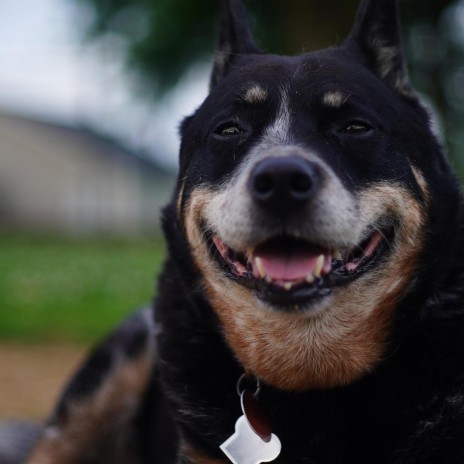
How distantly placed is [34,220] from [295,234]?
3887 cm

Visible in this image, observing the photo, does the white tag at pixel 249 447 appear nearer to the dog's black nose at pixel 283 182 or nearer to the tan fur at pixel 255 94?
the dog's black nose at pixel 283 182

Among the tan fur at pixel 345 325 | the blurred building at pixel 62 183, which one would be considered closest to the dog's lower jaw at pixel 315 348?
the tan fur at pixel 345 325

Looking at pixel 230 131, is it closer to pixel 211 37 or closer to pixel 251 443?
pixel 251 443

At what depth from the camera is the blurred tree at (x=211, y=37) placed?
46.5ft

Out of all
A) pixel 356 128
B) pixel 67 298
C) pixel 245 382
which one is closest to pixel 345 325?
pixel 245 382

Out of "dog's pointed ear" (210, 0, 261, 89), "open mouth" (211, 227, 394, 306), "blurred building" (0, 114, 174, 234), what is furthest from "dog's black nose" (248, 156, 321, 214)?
"blurred building" (0, 114, 174, 234)

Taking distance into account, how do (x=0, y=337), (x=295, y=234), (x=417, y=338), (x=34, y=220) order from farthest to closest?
1. (x=34, y=220)
2. (x=0, y=337)
3. (x=417, y=338)
4. (x=295, y=234)

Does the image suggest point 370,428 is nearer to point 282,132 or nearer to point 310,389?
point 310,389

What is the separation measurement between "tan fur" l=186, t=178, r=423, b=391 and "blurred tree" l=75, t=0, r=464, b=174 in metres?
10.3

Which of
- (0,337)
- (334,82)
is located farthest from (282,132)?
(0,337)

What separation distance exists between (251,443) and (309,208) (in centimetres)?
86

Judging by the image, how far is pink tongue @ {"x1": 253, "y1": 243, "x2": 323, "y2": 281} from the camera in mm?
2826

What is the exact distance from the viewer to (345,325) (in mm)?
3014

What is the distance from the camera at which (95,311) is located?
8500mm
